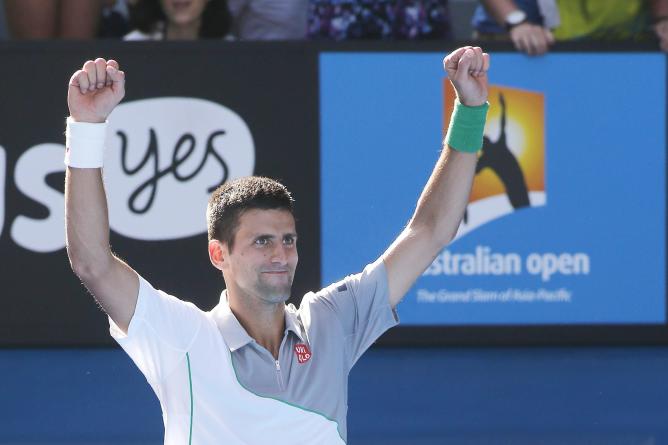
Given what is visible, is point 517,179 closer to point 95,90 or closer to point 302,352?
point 302,352

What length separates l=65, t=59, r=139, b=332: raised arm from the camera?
Result: 3223 millimetres

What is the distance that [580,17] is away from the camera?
24.1ft

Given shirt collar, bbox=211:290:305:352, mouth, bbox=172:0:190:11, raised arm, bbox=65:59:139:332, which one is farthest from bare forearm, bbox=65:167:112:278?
mouth, bbox=172:0:190:11

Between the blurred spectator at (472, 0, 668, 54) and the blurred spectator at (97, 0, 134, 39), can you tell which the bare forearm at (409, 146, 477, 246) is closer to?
the blurred spectator at (472, 0, 668, 54)

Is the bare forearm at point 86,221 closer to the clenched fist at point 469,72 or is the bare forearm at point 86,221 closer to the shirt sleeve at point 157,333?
the shirt sleeve at point 157,333

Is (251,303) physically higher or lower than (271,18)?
lower

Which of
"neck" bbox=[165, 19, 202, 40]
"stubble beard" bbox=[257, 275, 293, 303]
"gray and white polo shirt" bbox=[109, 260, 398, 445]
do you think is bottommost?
"gray and white polo shirt" bbox=[109, 260, 398, 445]

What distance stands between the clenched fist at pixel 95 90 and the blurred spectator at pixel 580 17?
158 inches

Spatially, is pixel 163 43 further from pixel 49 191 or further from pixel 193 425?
pixel 193 425

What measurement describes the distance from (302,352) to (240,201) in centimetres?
41

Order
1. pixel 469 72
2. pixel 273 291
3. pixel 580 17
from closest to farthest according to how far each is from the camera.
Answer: pixel 273 291 → pixel 469 72 → pixel 580 17

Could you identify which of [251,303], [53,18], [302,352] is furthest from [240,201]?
[53,18]

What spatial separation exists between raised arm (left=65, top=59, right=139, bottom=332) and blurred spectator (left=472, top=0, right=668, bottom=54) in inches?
158

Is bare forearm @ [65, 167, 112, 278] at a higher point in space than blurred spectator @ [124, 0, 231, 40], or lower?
lower
